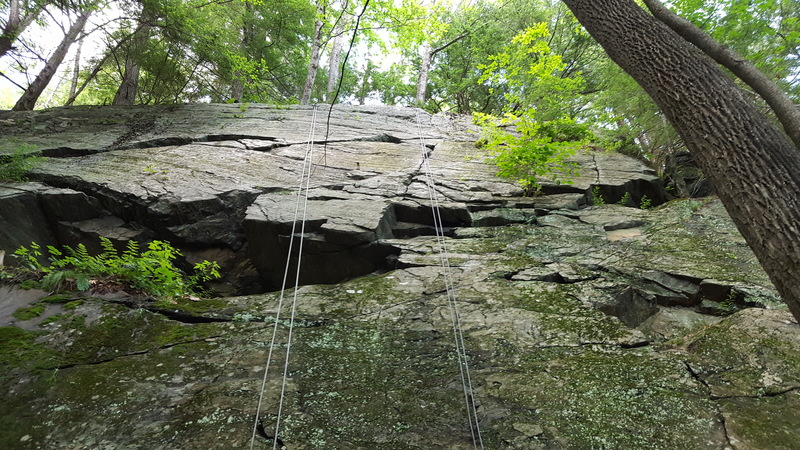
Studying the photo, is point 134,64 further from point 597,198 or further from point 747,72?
point 747,72

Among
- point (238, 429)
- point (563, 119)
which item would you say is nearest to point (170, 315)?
point (238, 429)

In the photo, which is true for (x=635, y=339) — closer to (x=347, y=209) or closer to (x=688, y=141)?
(x=688, y=141)

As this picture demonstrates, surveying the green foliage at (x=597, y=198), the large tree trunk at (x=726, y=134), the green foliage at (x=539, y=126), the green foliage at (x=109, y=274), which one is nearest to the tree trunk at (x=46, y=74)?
the green foliage at (x=109, y=274)

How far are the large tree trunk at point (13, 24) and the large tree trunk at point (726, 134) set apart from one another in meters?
10.6

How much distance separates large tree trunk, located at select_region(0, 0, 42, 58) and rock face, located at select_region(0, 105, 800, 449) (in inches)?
73.9

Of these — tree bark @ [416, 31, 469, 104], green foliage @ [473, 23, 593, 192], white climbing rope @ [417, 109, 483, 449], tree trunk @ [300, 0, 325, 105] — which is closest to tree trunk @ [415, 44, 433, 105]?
tree bark @ [416, 31, 469, 104]

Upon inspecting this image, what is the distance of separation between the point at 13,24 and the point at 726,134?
40.2ft

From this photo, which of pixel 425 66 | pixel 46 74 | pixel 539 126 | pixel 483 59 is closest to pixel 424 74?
pixel 425 66

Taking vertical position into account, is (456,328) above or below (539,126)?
below

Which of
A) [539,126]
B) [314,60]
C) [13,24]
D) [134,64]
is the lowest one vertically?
[539,126]

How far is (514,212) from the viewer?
616 cm

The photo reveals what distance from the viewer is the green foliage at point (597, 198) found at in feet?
22.1

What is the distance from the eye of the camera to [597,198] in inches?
268

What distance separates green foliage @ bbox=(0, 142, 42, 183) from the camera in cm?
571
